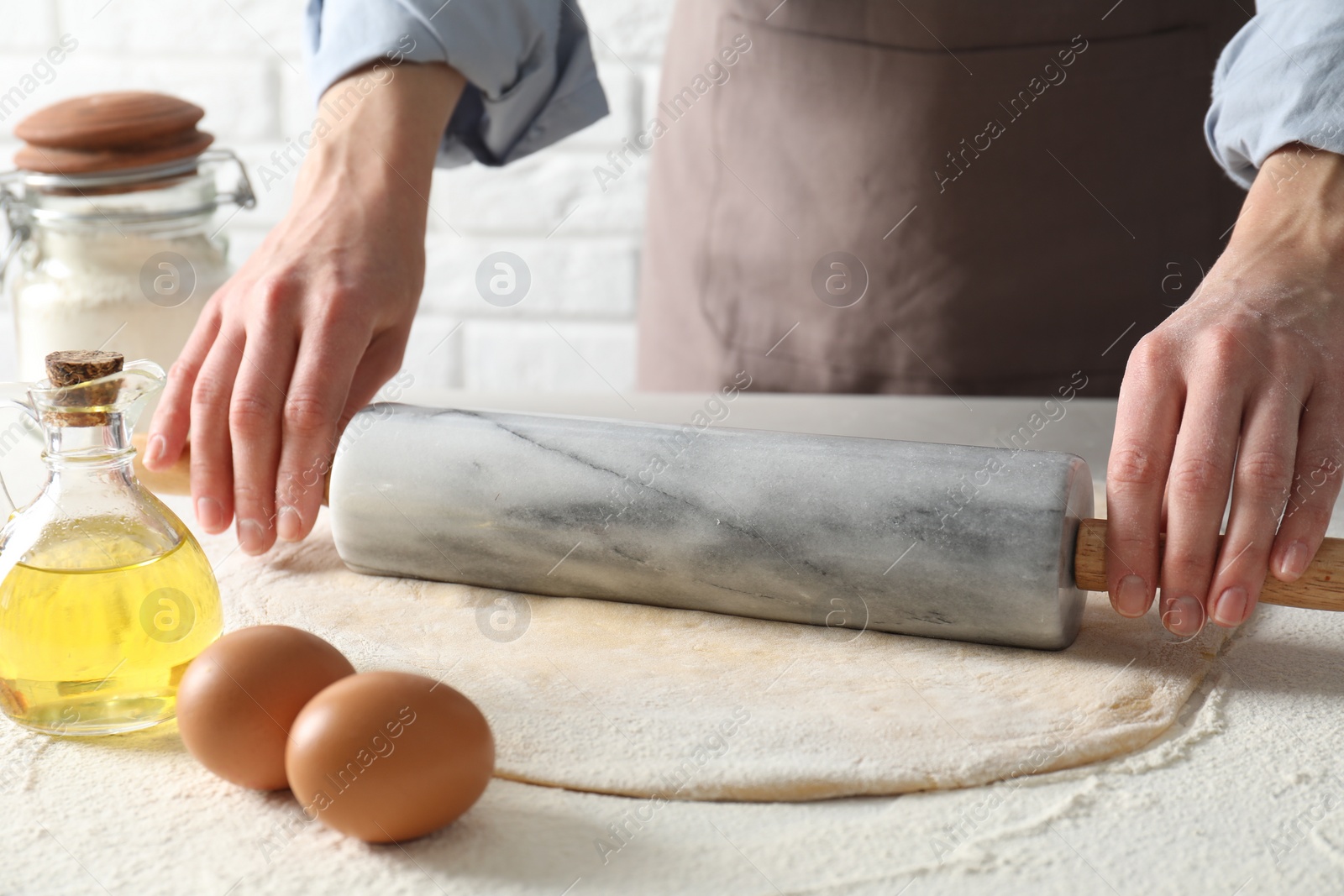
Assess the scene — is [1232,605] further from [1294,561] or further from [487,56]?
[487,56]

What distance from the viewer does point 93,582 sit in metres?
0.62

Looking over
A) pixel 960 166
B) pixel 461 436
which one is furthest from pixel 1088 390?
pixel 461 436

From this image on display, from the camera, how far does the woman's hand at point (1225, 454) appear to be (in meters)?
0.70

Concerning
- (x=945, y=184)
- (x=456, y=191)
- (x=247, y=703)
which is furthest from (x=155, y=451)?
(x=456, y=191)

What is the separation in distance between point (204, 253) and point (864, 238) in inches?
27.0

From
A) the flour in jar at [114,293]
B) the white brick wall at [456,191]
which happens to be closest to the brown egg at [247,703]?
the flour in jar at [114,293]

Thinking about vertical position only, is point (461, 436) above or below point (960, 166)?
below

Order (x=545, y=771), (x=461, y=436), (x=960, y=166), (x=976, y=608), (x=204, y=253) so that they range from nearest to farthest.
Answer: (x=545, y=771)
(x=976, y=608)
(x=461, y=436)
(x=204, y=253)
(x=960, y=166)

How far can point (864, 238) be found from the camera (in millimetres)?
1345

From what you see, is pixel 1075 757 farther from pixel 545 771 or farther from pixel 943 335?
pixel 943 335

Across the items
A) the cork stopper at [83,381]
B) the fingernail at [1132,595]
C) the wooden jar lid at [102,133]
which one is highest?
the wooden jar lid at [102,133]

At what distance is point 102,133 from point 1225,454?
2.87ft

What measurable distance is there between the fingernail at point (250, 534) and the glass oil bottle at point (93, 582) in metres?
0.20

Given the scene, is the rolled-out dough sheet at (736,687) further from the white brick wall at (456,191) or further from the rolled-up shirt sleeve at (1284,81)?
the white brick wall at (456,191)
